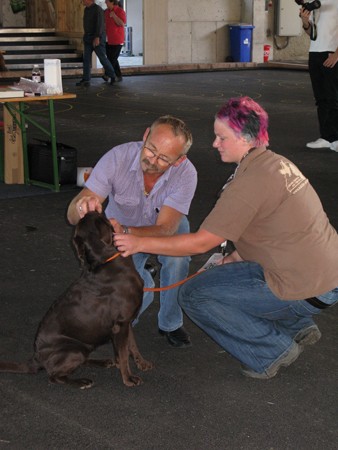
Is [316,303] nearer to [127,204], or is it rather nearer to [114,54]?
[127,204]

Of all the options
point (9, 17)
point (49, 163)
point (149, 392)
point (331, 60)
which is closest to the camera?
point (149, 392)

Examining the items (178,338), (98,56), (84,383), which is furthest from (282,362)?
(98,56)

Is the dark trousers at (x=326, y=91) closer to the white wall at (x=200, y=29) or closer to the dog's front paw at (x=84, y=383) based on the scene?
the dog's front paw at (x=84, y=383)

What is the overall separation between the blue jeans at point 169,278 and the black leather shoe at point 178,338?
3 cm

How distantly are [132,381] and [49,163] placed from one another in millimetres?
4198

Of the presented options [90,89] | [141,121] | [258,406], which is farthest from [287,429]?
[90,89]

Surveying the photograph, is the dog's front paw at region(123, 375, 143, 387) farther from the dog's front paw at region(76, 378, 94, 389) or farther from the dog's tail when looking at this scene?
the dog's tail

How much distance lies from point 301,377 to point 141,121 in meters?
8.53

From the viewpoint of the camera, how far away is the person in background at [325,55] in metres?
9.11

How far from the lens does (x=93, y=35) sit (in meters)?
16.7

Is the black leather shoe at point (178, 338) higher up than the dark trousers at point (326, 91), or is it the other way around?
the dark trousers at point (326, 91)

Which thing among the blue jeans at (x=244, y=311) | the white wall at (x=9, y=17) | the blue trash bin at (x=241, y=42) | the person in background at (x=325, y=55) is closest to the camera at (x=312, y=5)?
the person in background at (x=325, y=55)

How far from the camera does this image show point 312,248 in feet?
11.0

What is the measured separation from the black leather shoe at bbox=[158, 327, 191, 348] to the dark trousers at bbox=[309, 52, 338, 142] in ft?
19.2
